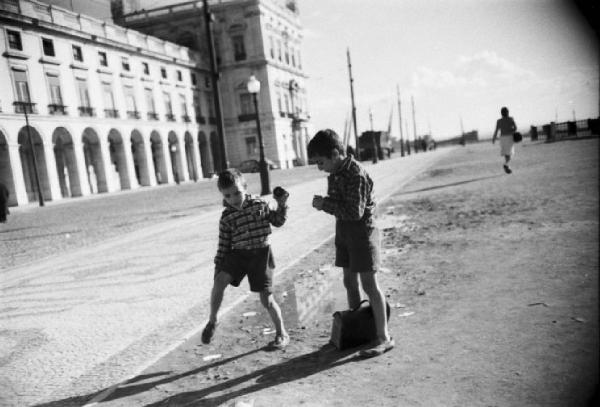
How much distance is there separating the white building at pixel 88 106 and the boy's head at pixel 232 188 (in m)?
26.3

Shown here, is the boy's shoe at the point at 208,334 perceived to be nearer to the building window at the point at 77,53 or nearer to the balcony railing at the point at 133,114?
the building window at the point at 77,53

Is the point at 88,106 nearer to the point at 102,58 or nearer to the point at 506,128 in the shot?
the point at 102,58

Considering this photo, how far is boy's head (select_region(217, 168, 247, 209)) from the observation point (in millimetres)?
3314

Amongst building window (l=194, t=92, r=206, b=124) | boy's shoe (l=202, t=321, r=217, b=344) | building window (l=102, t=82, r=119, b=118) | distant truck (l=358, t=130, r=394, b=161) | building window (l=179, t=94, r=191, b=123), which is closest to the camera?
boy's shoe (l=202, t=321, r=217, b=344)

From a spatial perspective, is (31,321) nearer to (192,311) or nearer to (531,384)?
(192,311)

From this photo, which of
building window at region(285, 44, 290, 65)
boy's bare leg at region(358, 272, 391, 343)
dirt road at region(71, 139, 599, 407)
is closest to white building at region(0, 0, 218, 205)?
building window at region(285, 44, 290, 65)

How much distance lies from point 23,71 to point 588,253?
1354 inches

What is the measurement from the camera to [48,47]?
32.0 metres

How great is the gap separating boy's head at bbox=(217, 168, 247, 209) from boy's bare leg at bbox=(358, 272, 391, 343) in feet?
3.50

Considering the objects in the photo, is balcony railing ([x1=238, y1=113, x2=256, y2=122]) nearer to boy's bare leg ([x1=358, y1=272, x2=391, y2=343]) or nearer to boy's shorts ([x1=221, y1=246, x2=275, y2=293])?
boy's shorts ([x1=221, y1=246, x2=275, y2=293])

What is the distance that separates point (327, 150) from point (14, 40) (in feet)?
112

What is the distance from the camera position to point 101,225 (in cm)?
1264

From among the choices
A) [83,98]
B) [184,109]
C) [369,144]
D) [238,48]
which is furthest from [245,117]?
[83,98]

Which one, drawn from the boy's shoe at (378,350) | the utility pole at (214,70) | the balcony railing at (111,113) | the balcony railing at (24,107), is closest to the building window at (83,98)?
the balcony railing at (111,113)
